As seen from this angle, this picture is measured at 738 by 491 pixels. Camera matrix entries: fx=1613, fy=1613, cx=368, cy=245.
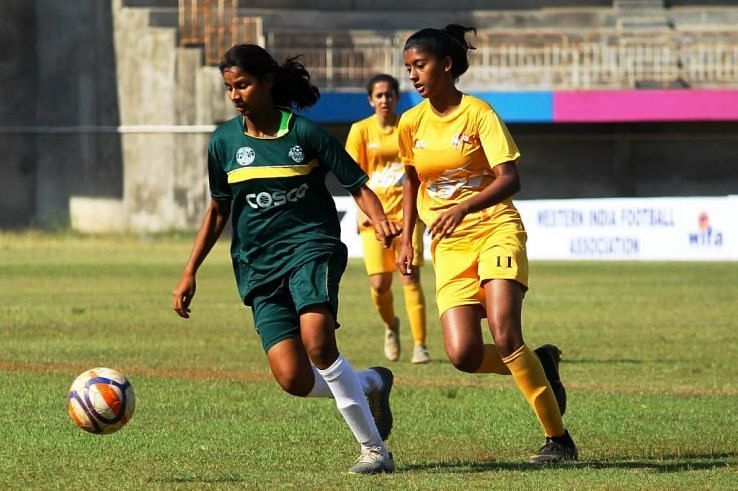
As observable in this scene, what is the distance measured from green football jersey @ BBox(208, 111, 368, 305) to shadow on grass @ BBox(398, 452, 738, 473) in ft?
3.90

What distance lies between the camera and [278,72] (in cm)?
760

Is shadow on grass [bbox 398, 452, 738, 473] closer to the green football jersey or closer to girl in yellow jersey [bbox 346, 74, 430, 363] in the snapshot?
the green football jersey

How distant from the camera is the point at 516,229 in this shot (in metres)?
8.07

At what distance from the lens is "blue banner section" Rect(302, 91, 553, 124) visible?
37.5 m

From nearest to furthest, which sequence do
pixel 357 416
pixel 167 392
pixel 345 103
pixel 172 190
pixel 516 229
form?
pixel 357 416 → pixel 516 229 → pixel 167 392 → pixel 345 103 → pixel 172 190

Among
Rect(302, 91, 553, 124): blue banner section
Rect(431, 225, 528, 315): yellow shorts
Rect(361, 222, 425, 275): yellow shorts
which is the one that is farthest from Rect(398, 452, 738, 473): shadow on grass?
Rect(302, 91, 553, 124): blue banner section

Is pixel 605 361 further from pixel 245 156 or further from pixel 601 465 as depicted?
pixel 245 156

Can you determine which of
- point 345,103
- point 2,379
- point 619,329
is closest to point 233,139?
point 2,379

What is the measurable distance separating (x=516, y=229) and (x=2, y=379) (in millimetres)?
5201

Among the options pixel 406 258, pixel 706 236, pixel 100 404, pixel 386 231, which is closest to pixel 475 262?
pixel 406 258

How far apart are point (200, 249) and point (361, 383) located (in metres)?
1.03

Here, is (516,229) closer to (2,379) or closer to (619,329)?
(2,379)

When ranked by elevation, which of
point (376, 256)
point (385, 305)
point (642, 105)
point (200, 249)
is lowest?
point (642, 105)

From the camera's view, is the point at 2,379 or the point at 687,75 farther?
the point at 687,75
